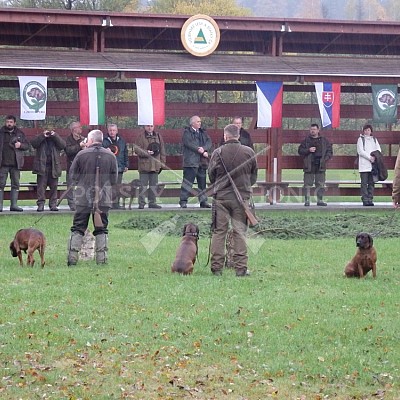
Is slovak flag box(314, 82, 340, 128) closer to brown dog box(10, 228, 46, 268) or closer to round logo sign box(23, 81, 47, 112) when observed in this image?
round logo sign box(23, 81, 47, 112)

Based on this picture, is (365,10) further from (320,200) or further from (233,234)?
(233,234)

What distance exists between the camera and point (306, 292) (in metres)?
11.8

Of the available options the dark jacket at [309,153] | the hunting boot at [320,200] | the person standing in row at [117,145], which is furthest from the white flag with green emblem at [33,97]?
the hunting boot at [320,200]

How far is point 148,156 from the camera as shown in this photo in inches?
870

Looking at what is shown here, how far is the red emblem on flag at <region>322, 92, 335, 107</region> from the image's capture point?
910 inches

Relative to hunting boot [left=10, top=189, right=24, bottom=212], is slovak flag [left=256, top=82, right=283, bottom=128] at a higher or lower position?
higher

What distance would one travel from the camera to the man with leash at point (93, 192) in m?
13.9

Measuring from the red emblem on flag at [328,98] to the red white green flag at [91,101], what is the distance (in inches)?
203

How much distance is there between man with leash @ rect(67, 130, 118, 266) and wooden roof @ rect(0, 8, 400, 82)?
26.3ft

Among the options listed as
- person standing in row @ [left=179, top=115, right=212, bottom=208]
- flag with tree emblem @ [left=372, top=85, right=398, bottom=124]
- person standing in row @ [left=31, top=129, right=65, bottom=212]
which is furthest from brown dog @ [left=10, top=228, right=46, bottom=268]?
flag with tree emblem @ [left=372, top=85, right=398, bottom=124]

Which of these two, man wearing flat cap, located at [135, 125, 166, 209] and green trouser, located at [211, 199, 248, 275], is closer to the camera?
green trouser, located at [211, 199, 248, 275]

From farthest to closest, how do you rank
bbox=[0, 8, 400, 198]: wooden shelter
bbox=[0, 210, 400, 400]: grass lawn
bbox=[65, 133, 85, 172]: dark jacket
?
1. bbox=[0, 8, 400, 198]: wooden shelter
2. bbox=[65, 133, 85, 172]: dark jacket
3. bbox=[0, 210, 400, 400]: grass lawn

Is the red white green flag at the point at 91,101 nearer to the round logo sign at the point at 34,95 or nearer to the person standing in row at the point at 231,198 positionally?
the round logo sign at the point at 34,95

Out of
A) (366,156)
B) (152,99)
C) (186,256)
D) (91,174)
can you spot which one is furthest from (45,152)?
(186,256)
